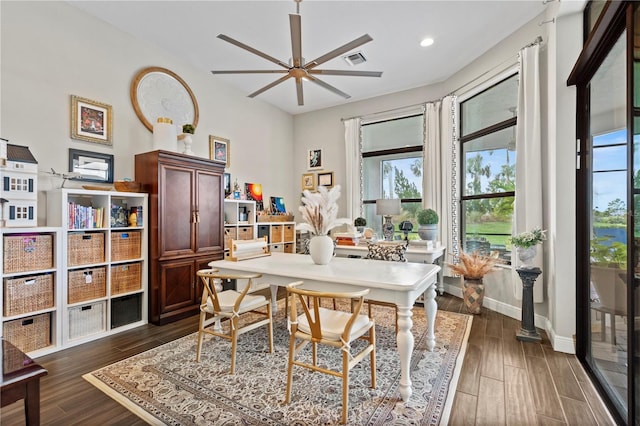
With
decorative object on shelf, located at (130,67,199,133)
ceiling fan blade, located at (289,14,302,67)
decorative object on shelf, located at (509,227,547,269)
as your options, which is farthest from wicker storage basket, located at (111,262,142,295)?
decorative object on shelf, located at (509,227,547,269)

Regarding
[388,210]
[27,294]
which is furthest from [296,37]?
[27,294]

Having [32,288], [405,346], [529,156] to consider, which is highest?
[529,156]

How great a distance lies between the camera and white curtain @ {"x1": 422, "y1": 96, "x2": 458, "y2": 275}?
14.0 feet

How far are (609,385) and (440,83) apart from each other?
13.4 ft

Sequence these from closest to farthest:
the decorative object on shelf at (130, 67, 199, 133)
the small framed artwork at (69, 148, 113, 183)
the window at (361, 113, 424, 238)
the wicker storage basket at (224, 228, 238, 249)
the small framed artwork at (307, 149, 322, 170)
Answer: the small framed artwork at (69, 148, 113, 183)
the decorative object on shelf at (130, 67, 199, 133)
the wicker storage basket at (224, 228, 238, 249)
the window at (361, 113, 424, 238)
the small framed artwork at (307, 149, 322, 170)

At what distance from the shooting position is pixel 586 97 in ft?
7.65

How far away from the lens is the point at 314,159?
574 centimetres

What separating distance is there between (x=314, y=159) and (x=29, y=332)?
4511 mm

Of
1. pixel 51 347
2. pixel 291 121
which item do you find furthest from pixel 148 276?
pixel 291 121

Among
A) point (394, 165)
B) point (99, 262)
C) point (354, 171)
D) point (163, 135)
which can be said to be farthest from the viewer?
point (354, 171)

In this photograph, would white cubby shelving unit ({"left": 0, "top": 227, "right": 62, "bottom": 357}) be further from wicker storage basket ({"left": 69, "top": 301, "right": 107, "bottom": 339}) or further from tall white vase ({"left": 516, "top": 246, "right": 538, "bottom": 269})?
tall white vase ({"left": 516, "top": 246, "right": 538, "bottom": 269})

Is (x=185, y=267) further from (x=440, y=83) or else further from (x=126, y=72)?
(x=440, y=83)

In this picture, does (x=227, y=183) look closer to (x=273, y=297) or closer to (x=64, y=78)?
(x=273, y=297)

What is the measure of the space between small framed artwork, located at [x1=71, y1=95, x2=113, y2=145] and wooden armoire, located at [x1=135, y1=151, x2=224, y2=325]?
0.40 meters
